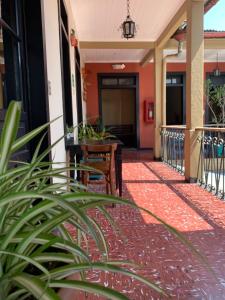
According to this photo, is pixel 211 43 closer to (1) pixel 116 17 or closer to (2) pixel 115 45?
(2) pixel 115 45

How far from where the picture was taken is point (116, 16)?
538cm

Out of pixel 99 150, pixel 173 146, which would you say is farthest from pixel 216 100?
pixel 99 150

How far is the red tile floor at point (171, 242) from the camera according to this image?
5.91 ft

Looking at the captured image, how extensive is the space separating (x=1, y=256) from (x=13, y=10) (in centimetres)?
168

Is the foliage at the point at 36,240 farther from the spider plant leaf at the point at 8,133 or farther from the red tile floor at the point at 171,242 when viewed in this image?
the red tile floor at the point at 171,242

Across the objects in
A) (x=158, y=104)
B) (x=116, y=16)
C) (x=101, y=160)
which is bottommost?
(x=101, y=160)

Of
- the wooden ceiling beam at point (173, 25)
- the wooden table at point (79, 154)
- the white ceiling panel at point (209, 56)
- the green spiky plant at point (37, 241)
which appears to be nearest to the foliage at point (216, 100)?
the white ceiling panel at point (209, 56)

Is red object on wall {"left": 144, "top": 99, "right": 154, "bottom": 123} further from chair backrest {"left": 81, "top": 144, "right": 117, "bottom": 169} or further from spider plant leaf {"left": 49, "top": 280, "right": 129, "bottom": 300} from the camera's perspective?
spider plant leaf {"left": 49, "top": 280, "right": 129, "bottom": 300}

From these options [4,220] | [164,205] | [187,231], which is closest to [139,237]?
[187,231]

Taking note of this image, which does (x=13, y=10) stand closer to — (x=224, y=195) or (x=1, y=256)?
(x=1, y=256)

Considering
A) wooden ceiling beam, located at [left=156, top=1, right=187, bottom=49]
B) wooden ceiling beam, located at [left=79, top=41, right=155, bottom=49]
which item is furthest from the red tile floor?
wooden ceiling beam, located at [left=79, top=41, right=155, bottom=49]

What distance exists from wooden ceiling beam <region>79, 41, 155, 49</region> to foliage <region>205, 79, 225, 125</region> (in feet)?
10.4

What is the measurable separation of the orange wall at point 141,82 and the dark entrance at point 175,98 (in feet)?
0.97

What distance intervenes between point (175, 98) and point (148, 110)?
2338mm
